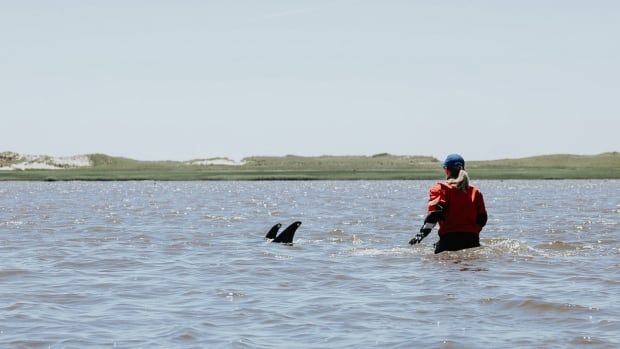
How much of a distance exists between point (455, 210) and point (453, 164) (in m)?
0.93

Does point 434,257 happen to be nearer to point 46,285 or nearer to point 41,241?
point 46,285

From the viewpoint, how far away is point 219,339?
12219 millimetres

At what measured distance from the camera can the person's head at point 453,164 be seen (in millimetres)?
20109

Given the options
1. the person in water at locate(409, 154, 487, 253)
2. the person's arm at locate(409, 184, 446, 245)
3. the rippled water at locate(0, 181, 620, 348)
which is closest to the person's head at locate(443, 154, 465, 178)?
the person in water at locate(409, 154, 487, 253)

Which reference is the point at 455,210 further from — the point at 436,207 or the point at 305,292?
the point at 305,292

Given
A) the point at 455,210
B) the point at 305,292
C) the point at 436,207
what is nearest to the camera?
the point at 305,292

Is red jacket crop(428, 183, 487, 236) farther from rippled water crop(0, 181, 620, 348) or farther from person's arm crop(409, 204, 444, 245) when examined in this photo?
rippled water crop(0, 181, 620, 348)

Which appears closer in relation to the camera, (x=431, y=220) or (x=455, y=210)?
(x=431, y=220)

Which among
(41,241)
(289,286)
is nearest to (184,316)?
(289,286)

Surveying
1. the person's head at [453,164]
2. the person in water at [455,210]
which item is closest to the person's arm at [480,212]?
the person in water at [455,210]

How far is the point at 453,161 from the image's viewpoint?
2011 centimetres

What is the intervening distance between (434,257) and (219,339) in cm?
949

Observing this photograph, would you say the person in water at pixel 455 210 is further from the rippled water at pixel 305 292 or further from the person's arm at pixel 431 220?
the rippled water at pixel 305 292

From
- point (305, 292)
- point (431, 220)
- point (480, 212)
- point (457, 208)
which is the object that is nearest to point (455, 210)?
point (457, 208)
